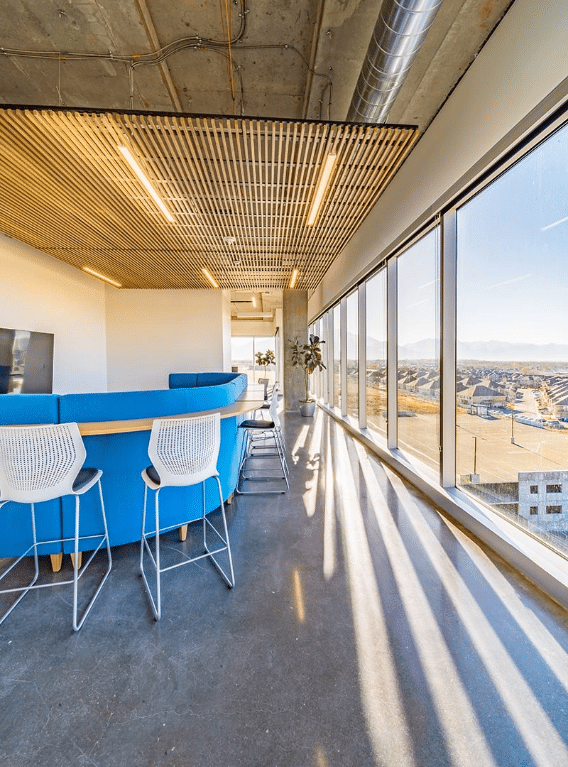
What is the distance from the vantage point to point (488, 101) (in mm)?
2471

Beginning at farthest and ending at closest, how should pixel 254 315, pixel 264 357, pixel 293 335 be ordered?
pixel 254 315
pixel 264 357
pixel 293 335

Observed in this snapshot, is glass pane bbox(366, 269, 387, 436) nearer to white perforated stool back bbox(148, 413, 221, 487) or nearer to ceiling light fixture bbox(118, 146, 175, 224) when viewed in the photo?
ceiling light fixture bbox(118, 146, 175, 224)

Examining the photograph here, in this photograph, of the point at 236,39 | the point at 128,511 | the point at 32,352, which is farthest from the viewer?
the point at 32,352

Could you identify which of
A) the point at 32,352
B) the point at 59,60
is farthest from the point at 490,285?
the point at 32,352

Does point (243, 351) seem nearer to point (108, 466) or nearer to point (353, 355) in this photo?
point (353, 355)

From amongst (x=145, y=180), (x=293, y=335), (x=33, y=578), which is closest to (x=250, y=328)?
(x=293, y=335)

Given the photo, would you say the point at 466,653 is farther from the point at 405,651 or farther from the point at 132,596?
the point at 132,596

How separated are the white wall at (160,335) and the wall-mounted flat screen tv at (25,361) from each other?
2658 mm

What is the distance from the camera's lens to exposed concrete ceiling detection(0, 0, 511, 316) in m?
2.64

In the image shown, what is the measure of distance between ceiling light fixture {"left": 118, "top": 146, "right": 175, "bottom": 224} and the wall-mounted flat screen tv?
10.4 feet

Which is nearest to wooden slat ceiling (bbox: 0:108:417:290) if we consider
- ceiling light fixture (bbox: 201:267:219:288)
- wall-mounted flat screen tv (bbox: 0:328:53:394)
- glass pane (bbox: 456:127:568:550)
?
ceiling light fixture (bbox: 201:267:219:288)

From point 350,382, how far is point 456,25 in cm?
555

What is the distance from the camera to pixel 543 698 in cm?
142

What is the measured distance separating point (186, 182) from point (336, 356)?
226 inches
